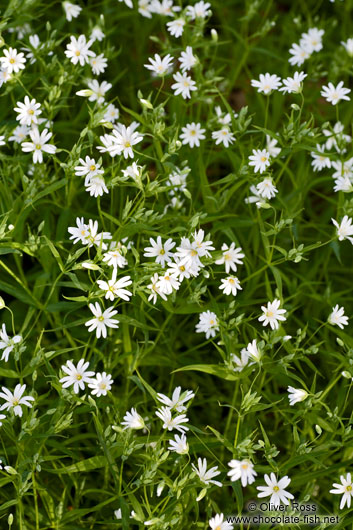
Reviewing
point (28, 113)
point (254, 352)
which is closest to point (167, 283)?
point (254, 352)

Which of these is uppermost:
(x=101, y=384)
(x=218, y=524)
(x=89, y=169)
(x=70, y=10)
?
(x=70, y=10)

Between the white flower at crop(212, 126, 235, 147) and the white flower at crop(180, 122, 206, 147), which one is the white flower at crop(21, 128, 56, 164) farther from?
the white flower at crop(212, 126, 235, 147)

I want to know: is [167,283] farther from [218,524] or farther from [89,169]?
[218,524]

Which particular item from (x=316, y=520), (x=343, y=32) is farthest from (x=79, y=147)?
(x=343, y=32)

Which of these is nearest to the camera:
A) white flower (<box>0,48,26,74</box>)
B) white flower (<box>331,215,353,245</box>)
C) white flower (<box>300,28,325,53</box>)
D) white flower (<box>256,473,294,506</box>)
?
white flower (<box>256,473,294,506</box>)

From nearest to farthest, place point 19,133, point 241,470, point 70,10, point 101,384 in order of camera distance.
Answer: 1. point 241,470
2. point 101,384
3. point 19,133
4. point 70,10

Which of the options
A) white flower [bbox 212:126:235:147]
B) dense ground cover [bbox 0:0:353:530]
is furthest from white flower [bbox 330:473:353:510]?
white flower [bbox 212:126:235:147]

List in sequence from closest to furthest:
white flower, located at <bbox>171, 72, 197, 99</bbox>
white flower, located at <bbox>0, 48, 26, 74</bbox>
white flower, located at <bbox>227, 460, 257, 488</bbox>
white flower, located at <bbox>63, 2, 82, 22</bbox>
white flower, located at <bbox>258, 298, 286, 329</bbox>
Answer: white flower, located at <bbox>227, 460, 257, 488</bbox>, white flower, located at <bbox>258, 298, 286, 329</bbox>, white flower, located at <bbox>0, 48, 26, 74</bbox>, white flower, located at <bbox>171, 72, 197, 99</bbox>, white flower, located at <bbox>63, 2, 82, 22</bbox>

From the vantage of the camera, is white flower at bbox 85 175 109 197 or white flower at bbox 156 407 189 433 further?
white flower at bbox 85 175 109 197
